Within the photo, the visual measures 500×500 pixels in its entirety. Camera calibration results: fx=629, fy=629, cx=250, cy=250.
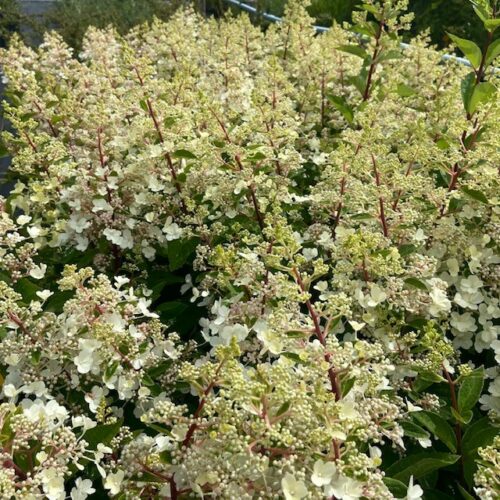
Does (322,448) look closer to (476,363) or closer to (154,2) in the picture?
(476,363)

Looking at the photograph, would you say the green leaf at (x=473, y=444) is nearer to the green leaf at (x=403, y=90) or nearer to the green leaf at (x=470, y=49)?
the green leaf at (x=470, y=49)

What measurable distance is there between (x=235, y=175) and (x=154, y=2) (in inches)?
222

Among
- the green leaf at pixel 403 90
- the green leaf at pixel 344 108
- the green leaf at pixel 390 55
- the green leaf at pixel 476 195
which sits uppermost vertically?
the green leaf at pixel 390 55

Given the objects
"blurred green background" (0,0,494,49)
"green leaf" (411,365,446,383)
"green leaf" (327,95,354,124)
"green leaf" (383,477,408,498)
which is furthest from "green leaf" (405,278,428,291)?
"blurred green background" (0,0,494,49)

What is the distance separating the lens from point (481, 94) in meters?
1.72

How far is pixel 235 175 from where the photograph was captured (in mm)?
1714

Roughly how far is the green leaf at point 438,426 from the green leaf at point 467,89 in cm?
90

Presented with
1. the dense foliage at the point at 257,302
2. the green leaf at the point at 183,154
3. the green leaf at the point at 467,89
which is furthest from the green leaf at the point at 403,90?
the green leaf at the point at 183,154

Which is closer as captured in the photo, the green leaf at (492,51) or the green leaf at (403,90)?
the green leaf at (492,51)

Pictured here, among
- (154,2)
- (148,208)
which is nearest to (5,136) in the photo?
(148,208)

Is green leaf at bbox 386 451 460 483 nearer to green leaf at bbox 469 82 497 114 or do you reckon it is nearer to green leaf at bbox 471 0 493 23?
A: green leaf at bbox 469 82 497 114

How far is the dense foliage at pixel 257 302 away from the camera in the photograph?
3.35 ft

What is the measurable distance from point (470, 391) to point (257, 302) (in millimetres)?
476

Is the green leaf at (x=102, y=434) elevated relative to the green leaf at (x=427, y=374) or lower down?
lower down
